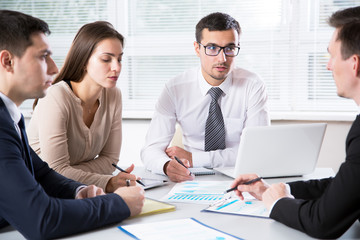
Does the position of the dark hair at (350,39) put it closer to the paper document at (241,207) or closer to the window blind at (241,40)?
the paper document at (241,207)

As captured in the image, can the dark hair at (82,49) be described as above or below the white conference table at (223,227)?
above

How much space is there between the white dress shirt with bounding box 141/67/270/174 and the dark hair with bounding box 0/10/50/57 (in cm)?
128

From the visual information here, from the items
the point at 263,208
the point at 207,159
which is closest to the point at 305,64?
the point at 207,159

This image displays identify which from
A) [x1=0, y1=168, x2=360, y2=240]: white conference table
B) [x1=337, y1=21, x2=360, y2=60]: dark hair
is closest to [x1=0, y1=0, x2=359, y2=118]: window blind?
[x1=337, y1=21, x2=360, y2=60]: dark hair

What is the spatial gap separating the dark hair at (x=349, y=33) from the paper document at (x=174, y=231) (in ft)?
2.29

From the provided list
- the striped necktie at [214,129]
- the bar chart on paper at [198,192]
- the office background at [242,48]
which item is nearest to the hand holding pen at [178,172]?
the bar chart on paper at [198,192]

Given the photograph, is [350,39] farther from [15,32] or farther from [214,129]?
[214,129]

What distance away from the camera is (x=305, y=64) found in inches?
154

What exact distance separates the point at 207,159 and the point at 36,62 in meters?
1.22

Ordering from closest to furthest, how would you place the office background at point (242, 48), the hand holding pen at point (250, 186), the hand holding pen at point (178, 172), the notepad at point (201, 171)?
the hand holding pen at point (250, 186) → the hand holding pen at point (178, 172) → the notepad at point (201, 171) → the office background at point (242, 48)

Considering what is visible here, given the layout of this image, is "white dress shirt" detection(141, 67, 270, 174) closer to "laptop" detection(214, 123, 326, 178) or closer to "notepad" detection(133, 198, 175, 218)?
"laptop" detection(214, 123, 326, 178)

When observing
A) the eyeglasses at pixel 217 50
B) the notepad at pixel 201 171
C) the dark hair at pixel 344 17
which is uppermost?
the dark hair at pixel 344 17

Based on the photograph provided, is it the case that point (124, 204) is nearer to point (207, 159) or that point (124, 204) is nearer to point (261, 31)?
point (207, 159)

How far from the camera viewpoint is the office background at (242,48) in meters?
3.86
